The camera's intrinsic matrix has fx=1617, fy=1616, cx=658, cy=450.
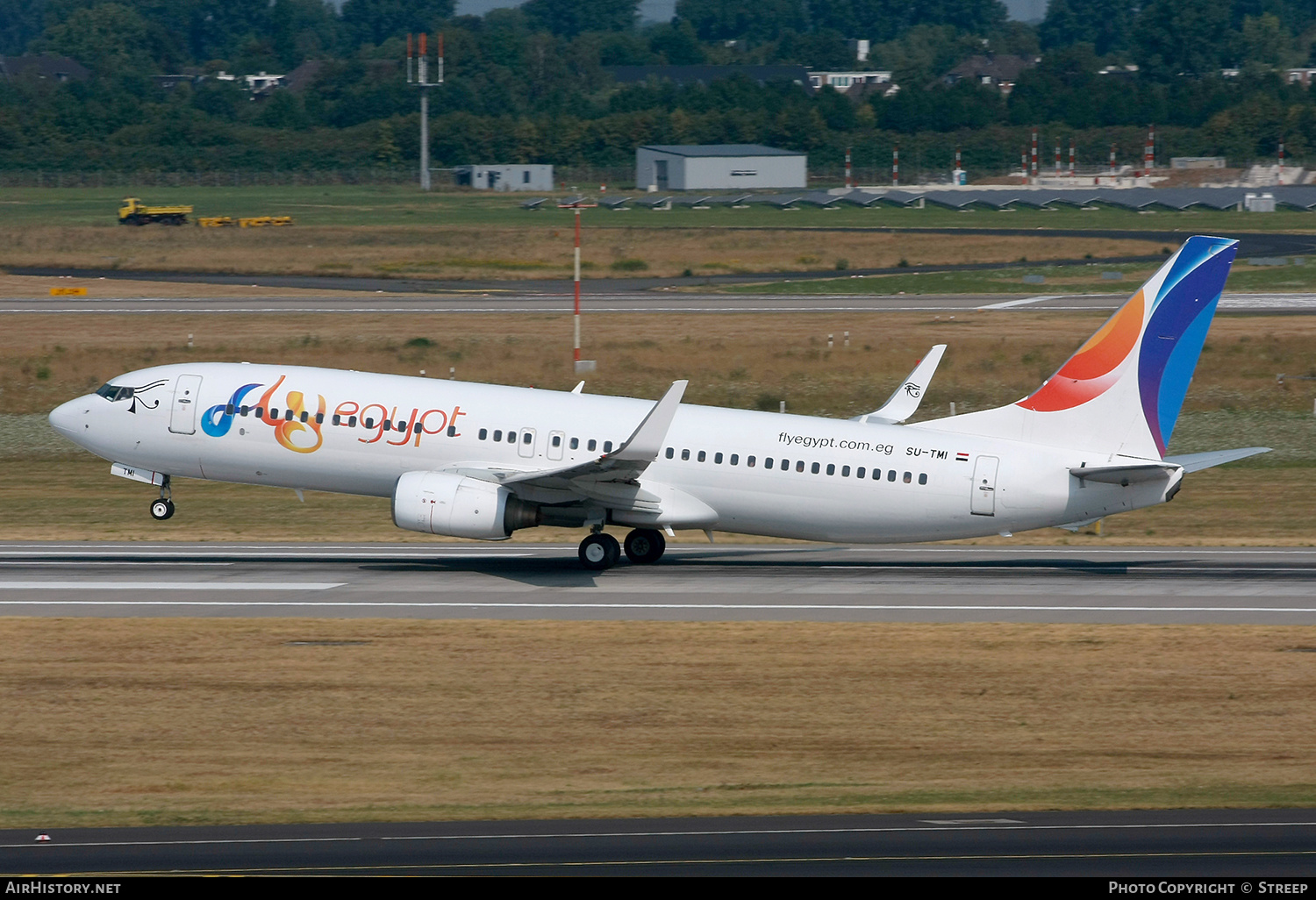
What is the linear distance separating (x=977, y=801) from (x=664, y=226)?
118992mm

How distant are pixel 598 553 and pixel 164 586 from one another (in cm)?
1013

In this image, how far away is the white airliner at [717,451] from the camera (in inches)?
1483

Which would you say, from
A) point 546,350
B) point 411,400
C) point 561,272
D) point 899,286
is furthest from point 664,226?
point 411,400

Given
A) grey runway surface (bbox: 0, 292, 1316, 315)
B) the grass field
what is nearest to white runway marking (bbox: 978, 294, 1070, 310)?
grey runway surface (bbox: 0, 292, 1316, 315)

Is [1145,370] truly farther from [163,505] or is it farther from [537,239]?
[537,239]

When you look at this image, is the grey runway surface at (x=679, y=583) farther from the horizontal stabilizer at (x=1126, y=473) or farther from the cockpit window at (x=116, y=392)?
the cockpit window at (x=116, y=392)

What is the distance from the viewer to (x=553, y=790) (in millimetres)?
23156

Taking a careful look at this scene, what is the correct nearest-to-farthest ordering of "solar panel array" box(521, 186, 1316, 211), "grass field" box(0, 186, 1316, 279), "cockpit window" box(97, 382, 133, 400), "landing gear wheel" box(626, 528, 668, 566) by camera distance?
"landing gear wheel" box(626, 528, 668, 566) → "cockpit window" box(97, 382, 133, 400) → "grass field" box(0, 186, 1316, 279) → "solar panel array" box(521, 186, 1316, 211)

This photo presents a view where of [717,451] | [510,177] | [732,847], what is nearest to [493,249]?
[510,177]

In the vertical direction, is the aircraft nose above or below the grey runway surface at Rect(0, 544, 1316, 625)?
above

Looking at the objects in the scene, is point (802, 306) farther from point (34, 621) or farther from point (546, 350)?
point (34, 621)

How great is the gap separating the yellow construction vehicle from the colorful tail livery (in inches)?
4435

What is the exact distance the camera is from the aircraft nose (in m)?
41.7

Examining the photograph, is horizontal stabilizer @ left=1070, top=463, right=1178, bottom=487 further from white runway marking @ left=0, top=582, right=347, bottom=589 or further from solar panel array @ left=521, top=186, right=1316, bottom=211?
solar panel array @ left=521, top=186, right=1316, bottom=211
